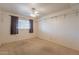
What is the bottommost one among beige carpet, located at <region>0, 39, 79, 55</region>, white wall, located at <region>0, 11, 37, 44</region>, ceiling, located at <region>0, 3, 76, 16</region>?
beige carpet, located at <region>0, 39, 79, 55</region>

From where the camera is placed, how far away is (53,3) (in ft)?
4.87

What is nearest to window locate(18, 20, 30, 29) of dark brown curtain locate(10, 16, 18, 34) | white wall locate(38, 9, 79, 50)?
dark brown curtain locate(10, 16, 18, 34)

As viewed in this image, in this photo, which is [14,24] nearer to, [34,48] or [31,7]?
[31,7]

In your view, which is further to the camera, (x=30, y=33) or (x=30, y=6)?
(x=30, y=33)

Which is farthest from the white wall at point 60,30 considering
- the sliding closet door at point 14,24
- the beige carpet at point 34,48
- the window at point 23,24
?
the sliding closet door at point 14,24

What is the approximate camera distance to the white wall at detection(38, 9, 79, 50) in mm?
1766

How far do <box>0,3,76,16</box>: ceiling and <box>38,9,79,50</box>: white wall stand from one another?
171 millimetres

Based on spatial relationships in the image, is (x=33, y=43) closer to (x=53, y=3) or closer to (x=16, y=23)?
(x=16, y=23)

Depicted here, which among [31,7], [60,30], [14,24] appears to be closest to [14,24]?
[14,24]

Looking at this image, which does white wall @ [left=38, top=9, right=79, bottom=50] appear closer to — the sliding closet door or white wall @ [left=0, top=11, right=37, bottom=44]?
white wall @ [left=0, top=11, right=37, bottom=44]

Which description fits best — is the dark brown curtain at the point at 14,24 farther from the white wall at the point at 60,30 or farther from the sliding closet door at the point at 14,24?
the white wall at the point at 60,30
